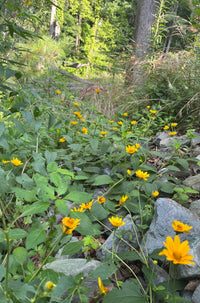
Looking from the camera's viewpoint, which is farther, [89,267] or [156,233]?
[156,233]

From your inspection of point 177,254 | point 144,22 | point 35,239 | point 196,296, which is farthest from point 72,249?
point 144,22

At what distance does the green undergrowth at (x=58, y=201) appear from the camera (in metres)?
0.64

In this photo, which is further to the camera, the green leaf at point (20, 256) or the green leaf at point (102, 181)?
the green leaf at point (102, 181)

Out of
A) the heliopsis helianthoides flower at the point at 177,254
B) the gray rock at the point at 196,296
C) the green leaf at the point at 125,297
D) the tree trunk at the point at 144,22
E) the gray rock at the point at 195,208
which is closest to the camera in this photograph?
the heliopsis helianthoides flower at the point at 177,254

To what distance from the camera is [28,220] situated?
1.07 meters

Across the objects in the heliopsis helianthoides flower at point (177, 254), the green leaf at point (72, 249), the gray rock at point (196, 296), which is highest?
the heliopsis helianthoides flower at point (177, 254)

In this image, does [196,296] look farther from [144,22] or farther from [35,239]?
[144,22]

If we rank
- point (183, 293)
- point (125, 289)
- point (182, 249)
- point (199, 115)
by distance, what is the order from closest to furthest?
point (182, 249) → point (125, 289) → point (183, 293) → point (199, 115)

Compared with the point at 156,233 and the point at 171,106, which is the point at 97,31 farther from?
the point at 156,233

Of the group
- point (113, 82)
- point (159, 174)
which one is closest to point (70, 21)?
point (113, 82)

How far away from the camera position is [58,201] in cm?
65

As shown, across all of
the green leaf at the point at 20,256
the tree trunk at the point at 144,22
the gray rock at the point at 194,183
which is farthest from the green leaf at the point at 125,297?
the tree trunk at the point at 144,22

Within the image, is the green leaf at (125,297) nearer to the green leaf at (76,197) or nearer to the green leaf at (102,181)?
the green leaf at (76,197)

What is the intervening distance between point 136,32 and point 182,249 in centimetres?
495
